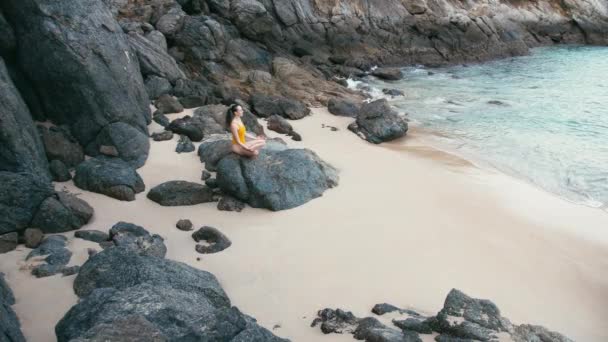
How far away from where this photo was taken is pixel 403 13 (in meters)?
32.1

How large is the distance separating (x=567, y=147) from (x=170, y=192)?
1328 centimetres

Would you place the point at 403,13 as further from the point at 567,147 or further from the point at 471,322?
the point at 471,322

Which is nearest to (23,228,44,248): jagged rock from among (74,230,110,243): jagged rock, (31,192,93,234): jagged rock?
(31,192,93,234): jagged rock

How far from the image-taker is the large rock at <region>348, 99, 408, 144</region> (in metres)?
17.2

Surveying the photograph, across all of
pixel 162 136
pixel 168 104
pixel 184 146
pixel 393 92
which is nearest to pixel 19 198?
pixel 184 146

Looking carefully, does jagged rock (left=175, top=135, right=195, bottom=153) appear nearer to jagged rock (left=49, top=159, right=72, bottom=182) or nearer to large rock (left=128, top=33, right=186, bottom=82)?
jagged rock (left=49, top=159, right=72, bottom=182)

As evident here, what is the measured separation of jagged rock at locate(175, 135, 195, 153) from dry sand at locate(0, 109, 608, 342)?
24 centimetres

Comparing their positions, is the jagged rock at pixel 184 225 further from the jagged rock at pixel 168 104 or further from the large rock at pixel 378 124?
the large rock at pixel 378 124

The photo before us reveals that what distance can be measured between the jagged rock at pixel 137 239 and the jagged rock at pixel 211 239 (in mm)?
697

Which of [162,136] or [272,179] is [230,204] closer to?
[272,179]

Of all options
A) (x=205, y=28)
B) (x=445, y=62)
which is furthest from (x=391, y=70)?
(x=205, y=28)

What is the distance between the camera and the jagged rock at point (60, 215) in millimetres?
9586

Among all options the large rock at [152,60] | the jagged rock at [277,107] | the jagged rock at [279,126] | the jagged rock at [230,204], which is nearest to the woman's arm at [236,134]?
the jagged rock at [230,204]

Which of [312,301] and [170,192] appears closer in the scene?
[312,301]
